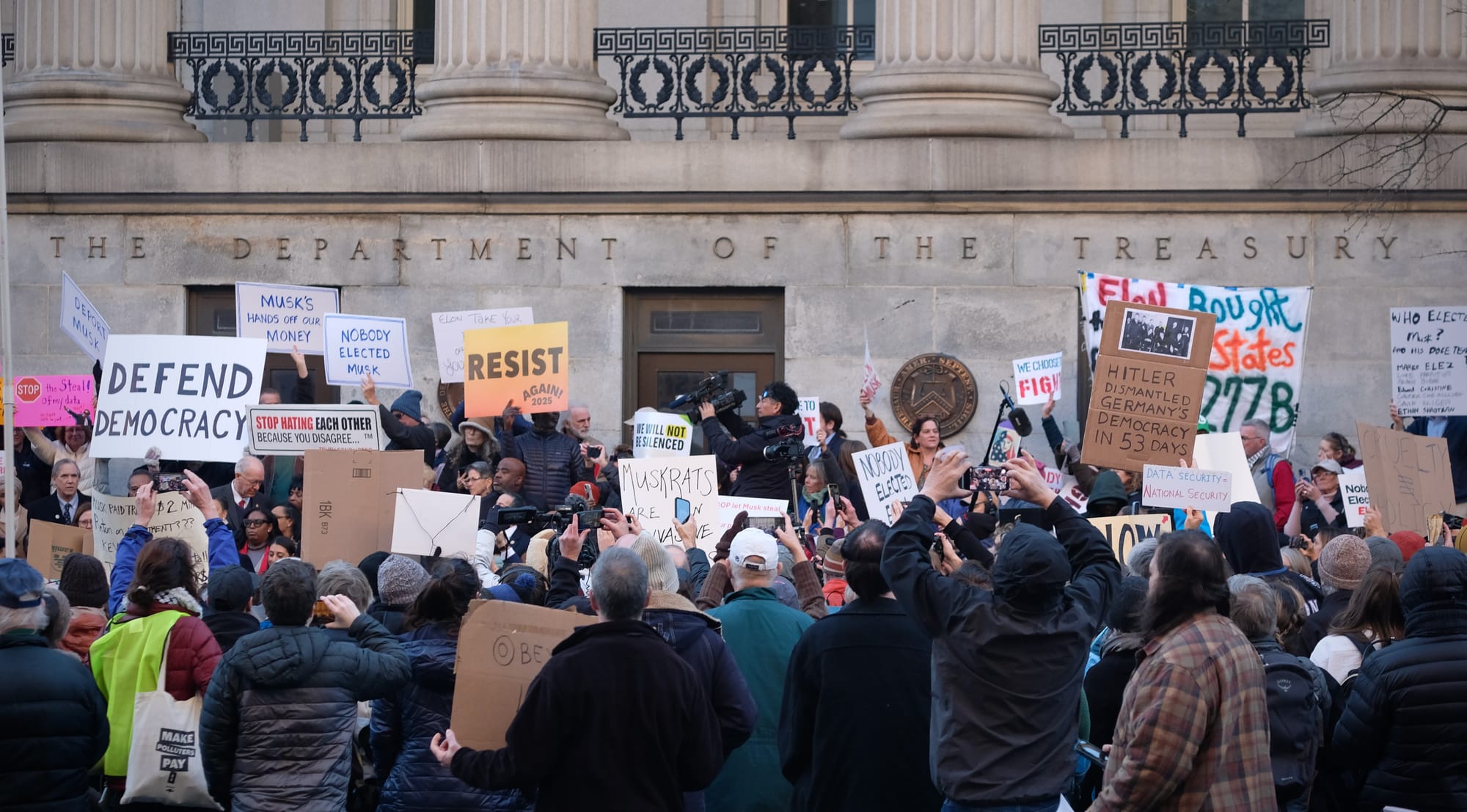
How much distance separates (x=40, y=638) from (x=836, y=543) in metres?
3.74

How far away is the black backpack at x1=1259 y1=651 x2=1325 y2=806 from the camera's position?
7.05m

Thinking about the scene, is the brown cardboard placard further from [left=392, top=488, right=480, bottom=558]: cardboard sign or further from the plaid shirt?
the plaid shirt

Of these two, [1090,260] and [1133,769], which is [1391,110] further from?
[1133,769]

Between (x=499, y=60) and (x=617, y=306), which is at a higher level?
(x=499, y=60)

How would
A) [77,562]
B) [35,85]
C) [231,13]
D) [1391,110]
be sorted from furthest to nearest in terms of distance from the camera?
[231,13]
[35,85]
[1391,110]
[77,562]

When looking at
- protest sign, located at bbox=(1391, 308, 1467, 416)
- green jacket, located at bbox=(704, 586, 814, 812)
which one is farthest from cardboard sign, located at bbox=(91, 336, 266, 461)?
protest sign, located at bbox=(1391, 308, 1467, 416)

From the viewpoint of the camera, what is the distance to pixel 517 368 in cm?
1494

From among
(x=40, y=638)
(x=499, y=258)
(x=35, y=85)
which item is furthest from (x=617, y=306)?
(x=40, y=638)

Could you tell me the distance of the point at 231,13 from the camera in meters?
23.3

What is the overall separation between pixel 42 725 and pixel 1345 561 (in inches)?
217

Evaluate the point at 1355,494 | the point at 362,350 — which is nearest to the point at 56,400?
the point at 362,350

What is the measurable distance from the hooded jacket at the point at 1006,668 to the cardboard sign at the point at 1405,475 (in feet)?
21.8

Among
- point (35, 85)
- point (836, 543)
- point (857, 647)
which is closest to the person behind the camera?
point (857, 647)

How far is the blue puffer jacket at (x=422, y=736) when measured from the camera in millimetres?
7344
